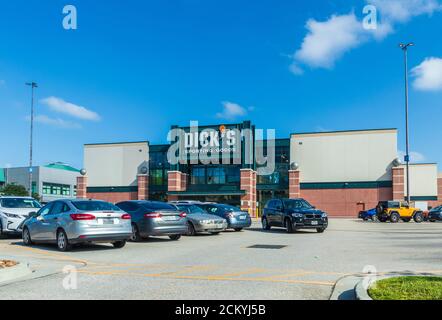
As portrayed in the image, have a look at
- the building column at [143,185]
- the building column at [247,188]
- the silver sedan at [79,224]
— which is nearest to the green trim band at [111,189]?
the building column at [143,185]

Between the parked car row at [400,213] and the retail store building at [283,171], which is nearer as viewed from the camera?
the parked car row at [400,213]

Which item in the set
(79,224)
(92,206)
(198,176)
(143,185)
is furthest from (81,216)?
(143,185)

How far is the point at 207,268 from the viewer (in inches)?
386

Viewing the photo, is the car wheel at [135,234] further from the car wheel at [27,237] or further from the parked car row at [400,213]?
the parked car row at [400,213]

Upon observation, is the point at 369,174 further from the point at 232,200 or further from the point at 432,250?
the point at 432,250

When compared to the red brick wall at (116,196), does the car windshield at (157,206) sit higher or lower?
higher

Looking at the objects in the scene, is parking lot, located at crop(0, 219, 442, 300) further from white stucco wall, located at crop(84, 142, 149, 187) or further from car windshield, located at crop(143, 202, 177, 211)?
white stucco wall, located at crop(84, 142, 149, 187)

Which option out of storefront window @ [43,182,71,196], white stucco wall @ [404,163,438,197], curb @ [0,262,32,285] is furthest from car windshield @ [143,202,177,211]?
storefront window @ [43,182,71,196]

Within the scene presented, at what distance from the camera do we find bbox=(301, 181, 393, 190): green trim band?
4944cm

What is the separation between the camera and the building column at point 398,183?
1898 inches

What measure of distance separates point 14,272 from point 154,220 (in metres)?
7.31

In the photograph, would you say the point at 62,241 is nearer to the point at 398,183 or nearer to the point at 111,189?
the point at 398,183

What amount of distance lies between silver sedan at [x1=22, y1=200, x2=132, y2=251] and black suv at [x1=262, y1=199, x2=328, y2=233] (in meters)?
9.39

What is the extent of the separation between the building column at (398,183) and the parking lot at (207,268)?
35201 millimetres
